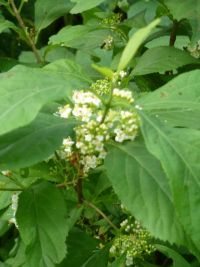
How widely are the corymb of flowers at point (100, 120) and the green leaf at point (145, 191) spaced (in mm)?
46

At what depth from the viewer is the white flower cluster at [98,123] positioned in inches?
48.2

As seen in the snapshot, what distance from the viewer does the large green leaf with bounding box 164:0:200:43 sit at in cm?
177

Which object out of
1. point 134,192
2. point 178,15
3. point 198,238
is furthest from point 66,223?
point 178,15

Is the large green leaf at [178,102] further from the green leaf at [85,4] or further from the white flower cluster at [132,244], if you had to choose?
the green leaf at [85,4]

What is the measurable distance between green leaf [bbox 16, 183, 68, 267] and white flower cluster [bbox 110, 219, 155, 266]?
0.23m

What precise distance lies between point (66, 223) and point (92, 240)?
28 cm

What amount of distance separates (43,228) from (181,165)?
0.41m

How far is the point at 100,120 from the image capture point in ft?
4.04

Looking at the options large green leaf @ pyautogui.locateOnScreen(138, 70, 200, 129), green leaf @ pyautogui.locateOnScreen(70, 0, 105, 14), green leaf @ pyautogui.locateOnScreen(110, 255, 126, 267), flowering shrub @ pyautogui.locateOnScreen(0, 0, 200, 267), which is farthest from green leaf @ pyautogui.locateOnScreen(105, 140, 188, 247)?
green leaf @ pyautogui.locateOnScreen(70, 0, 105, 14)

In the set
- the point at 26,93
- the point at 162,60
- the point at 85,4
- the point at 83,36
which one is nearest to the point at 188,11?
the point at 162,60

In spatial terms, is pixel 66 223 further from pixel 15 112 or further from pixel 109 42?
pixel 109 42

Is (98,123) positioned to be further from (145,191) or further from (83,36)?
(83,36)

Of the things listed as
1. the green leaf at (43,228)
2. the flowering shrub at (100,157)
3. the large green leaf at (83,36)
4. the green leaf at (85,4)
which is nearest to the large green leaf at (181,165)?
the flowering shrub at (100,157)

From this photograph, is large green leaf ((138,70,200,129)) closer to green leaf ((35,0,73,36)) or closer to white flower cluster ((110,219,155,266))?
white flower cluster ((110,219,155,266))
